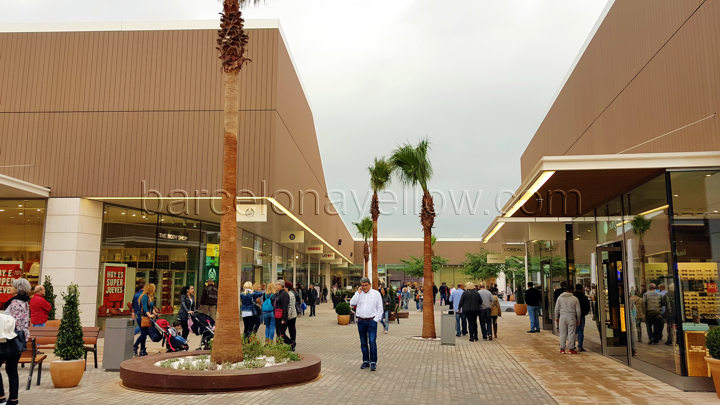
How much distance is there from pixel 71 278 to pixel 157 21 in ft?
30.3

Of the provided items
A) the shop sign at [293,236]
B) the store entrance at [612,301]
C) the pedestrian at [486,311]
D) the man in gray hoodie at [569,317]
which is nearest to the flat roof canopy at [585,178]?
the store entrance at [612,301]

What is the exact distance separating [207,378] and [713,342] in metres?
8.05

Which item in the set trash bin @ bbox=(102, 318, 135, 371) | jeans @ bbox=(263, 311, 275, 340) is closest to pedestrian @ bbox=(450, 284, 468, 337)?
jeans @ bbox=(263, 311, 275, 340)

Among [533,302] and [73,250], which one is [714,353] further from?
[73,250]

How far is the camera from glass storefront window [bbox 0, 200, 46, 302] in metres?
18.5

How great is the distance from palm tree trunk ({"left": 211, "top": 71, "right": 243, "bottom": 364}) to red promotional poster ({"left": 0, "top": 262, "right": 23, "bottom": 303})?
11.7 metres

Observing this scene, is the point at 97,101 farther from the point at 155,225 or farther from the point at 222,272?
the point at 222,272

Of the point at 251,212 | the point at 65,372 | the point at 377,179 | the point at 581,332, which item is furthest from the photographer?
the point at 377,179

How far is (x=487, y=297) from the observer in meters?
18.5

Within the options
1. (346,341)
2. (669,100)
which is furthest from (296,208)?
(669,100)

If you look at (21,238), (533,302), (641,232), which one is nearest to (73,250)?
(21,238)

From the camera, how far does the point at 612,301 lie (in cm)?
1406

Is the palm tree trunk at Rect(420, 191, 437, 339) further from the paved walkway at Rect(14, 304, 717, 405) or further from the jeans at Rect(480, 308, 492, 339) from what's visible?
the paved walkway at Rect(14, 304, 717, 405)

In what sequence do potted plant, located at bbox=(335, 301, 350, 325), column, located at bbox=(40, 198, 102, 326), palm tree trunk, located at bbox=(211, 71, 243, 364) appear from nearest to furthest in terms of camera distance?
palm tree trunk, located at bbox=(211, 71, 243, 364)
column, located at bbox=(40, 198, 102, 326)
potted plant, located at bbox=(335, 301, 350, 325)
